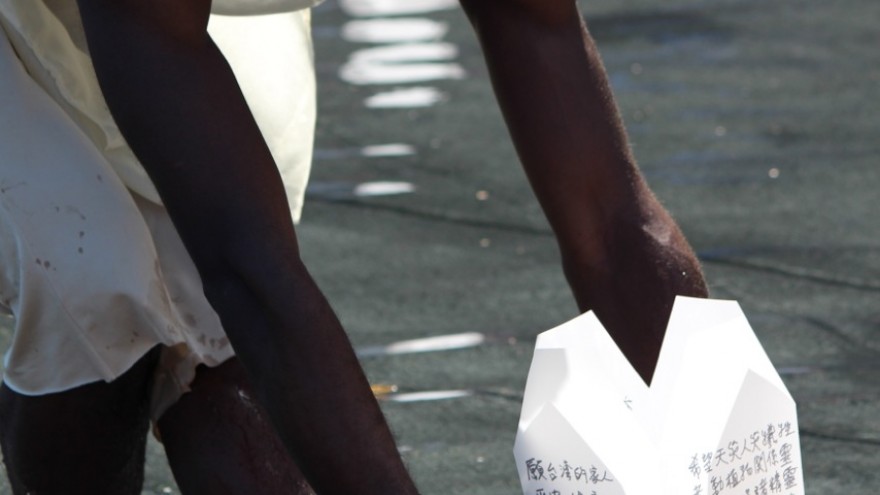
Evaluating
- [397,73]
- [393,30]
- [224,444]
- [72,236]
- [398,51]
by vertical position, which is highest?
[72,236]

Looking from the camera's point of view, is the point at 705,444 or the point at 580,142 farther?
the point at 580,142

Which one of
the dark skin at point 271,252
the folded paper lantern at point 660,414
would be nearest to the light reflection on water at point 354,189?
the dark skin at point 271,252

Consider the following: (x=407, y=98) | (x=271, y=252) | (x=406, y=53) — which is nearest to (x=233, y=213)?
(x=271, y=252)

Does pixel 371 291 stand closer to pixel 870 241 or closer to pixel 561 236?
pixel 870 241

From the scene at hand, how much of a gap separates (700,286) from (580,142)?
0.24 meters

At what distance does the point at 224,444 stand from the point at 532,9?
0.72 meters

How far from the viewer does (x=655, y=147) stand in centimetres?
553

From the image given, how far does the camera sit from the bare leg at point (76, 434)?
2.49 meters

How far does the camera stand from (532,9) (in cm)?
233

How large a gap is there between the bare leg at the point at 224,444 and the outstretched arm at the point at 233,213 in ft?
1.67

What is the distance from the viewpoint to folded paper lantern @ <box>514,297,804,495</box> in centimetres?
184

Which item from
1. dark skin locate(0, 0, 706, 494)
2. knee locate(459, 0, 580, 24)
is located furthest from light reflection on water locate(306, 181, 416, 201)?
knee locate(459, 0, 580, 24)

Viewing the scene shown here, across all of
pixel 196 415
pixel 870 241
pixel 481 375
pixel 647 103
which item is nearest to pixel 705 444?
pixel 196 415

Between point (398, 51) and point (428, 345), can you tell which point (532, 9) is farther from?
point (398, 51)
